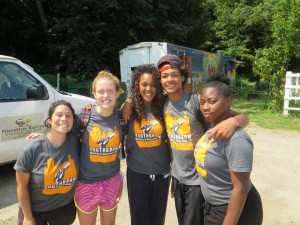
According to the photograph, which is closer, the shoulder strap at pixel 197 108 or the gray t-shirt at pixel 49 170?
the gray t-shirt at pixel 49 170

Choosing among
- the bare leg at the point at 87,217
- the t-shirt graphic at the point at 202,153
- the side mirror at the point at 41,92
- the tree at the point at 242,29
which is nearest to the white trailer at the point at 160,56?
the side mirror at the point at 41,92

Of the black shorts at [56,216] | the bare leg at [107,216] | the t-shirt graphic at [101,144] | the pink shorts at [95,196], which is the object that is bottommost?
the bare leg at [107,216]

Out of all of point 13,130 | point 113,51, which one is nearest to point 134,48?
point 113,51

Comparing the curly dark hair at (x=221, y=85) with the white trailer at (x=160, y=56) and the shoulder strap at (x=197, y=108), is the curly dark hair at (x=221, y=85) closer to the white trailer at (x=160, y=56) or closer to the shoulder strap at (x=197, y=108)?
the shoulder strap at (x=197, y=108)

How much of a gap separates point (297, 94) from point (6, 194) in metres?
11.4

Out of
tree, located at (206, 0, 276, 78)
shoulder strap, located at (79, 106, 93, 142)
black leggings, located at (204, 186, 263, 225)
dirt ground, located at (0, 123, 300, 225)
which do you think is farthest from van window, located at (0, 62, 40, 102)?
tree, located at (206, 0, 276, 78)

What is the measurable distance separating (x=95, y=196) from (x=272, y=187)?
3.39m

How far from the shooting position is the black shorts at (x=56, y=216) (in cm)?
252

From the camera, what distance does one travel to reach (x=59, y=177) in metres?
2.51

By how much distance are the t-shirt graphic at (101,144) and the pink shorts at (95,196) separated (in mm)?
209

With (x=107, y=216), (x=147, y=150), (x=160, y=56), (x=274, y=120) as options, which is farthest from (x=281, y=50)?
(x=107, y=216)

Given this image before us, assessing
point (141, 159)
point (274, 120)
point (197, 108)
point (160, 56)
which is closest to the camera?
point (197, 108)

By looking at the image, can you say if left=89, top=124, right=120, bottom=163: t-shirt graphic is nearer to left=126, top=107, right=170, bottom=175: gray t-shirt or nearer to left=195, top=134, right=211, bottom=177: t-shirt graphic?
left=126, top=107, right=170, bottom=175: gray t-shirt

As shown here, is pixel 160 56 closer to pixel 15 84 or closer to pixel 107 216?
pixel 15 84
